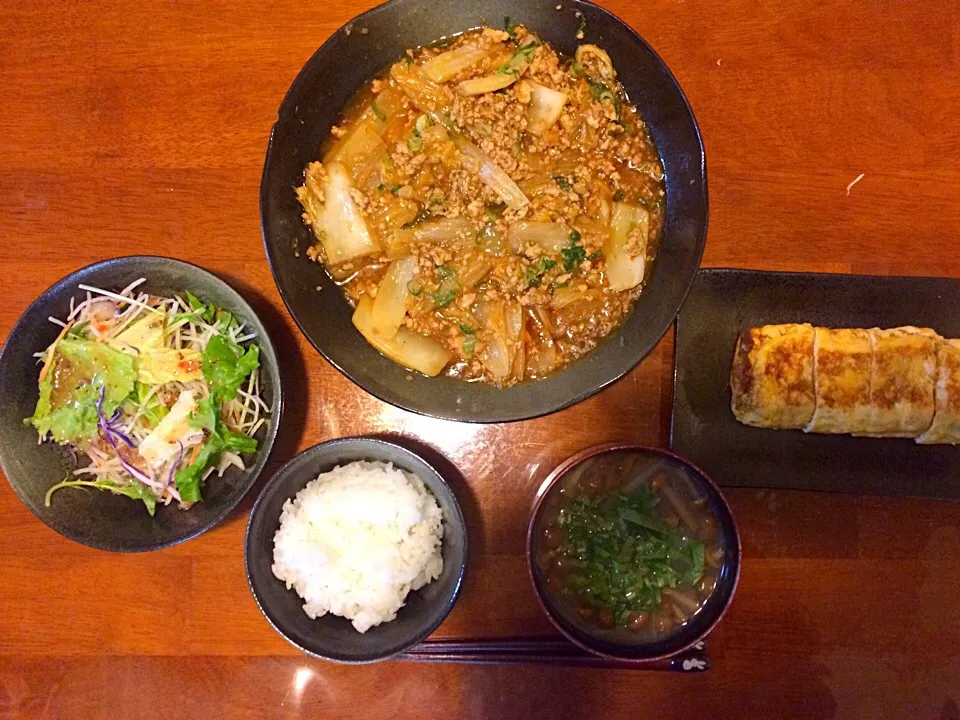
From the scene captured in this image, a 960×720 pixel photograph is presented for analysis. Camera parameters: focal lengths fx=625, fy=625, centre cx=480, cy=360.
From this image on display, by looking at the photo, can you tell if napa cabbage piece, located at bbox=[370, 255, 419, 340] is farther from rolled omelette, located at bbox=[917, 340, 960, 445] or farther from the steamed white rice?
rolled omelette, located at bbox=[917, 340, 960, 445]

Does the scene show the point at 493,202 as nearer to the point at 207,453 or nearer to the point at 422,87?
the point at 422,87

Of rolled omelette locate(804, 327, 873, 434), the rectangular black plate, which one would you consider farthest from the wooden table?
rolled omelette locate(804, 327, 873, 434)

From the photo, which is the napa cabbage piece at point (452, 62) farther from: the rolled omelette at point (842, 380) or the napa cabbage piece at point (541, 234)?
the rolled omelette at point (842, 380)

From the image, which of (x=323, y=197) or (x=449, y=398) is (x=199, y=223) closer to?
(x=323, y=197)

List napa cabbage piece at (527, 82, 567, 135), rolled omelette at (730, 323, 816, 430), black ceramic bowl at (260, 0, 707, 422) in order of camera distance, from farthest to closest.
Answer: rolled omelette at (730, 323, 816, 430) < napa cabbage piece at (527, 82, 567, 135) < black ceramic bowl at (260, 0, 707, 422)

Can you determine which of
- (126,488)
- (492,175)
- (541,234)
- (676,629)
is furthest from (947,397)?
(126,488)

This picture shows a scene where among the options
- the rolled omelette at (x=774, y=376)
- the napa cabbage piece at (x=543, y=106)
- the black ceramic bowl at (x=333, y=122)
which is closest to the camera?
the black ceramic bowl at (x=333, y=122)

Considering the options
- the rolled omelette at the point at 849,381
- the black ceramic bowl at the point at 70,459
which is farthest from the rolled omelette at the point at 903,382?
the black ceramic bowl at the point at 70,459
